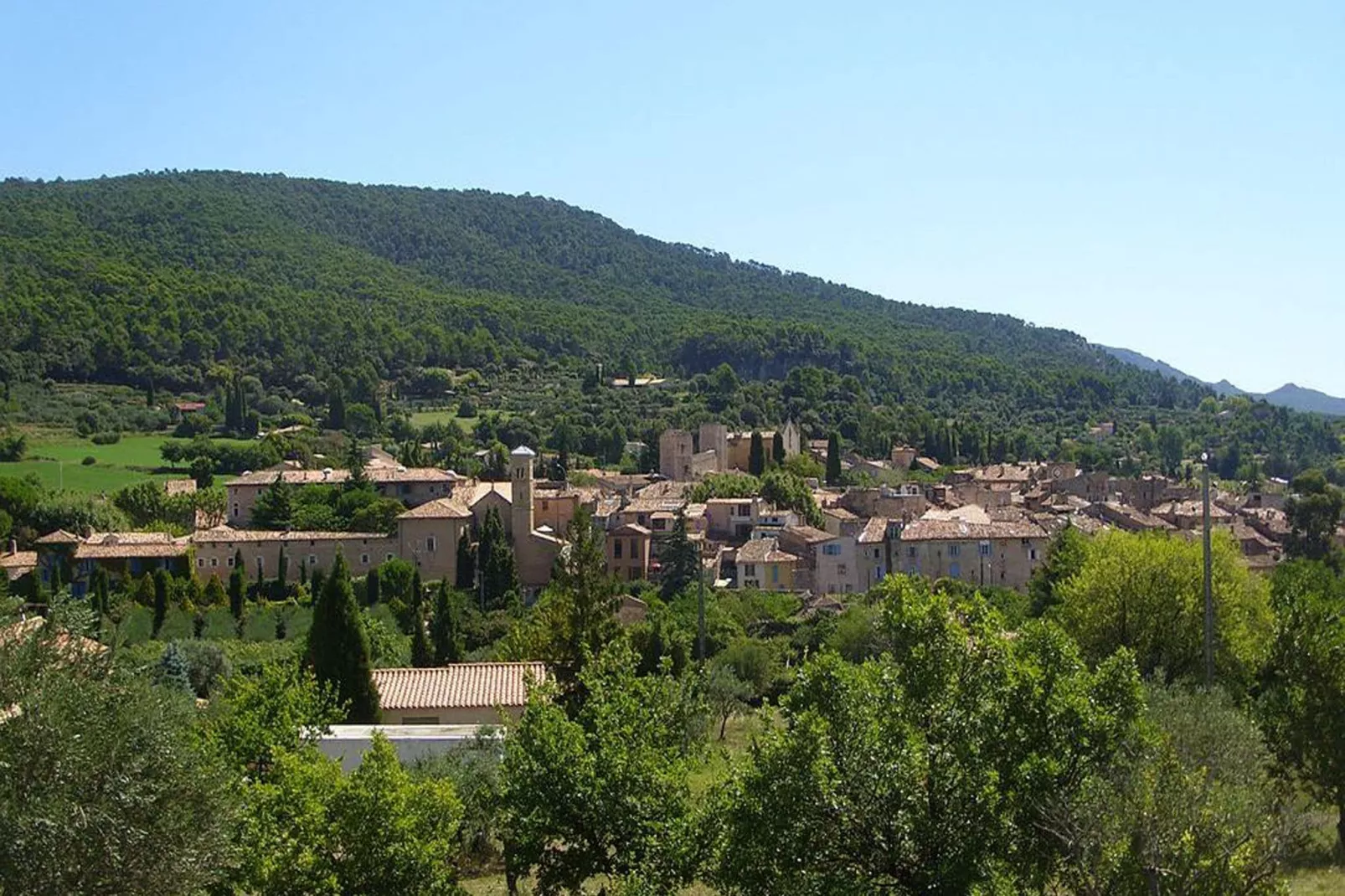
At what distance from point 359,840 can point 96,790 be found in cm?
272

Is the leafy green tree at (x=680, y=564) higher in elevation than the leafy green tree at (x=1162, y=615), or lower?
lower

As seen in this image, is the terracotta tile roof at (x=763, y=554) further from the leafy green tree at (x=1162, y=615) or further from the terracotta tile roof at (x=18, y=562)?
the terracotta tile roof at (x=18, y=562)

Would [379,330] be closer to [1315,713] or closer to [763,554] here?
[763,554]

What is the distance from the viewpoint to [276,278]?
157750 millimetres

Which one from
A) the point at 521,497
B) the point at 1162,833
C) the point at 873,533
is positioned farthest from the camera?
the point at 521,497

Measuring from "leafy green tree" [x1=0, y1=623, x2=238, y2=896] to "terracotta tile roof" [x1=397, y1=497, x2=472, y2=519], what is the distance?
4724cm

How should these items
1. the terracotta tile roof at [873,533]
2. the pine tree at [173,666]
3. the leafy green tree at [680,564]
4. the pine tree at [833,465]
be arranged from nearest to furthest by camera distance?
1. the pine tree at [173,666]
2. the leafy green tree at [680,564]
3. the terracotta tile roof at [873,533]
4. the pine tree at [833,465]

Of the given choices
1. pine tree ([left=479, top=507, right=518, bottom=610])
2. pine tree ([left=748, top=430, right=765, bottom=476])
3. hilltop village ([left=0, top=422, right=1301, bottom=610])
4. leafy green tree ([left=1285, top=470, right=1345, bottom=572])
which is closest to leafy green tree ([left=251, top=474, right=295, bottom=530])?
hilltop village ([left=0, top=422, right=1301, bottom=610])

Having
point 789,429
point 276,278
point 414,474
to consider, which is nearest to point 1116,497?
point 789,429

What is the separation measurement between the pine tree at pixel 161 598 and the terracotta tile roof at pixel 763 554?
23.9m

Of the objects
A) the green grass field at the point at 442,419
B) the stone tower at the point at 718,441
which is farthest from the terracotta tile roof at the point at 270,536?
the green grass field at the point at 442,419

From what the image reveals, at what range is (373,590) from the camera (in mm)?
56906

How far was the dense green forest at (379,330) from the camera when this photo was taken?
11912 cm

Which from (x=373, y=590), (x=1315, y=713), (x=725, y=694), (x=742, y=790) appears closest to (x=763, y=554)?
(x=373, y=590)
